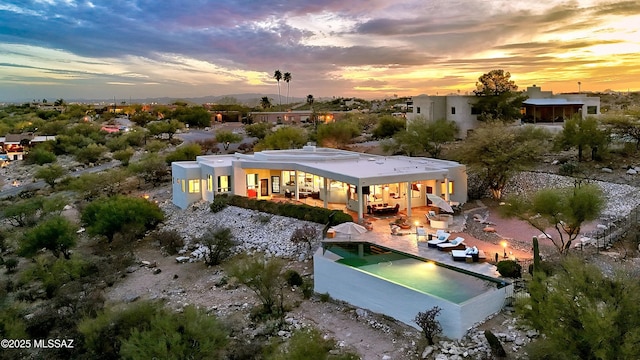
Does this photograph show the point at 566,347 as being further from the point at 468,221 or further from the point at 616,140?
the point at 616,140

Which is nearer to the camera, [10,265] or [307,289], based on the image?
[307,289]

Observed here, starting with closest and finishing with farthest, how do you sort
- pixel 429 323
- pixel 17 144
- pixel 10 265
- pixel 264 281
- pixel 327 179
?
pixel 429 323
pixel 264 281
pixel 10 265
pixel 327 179
pixel 17 144

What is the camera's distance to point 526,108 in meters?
42.2

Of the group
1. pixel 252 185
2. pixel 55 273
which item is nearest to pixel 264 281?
pixel 55 273

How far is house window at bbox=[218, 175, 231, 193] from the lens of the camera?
2842 cm

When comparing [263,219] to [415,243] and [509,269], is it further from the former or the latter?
[509,269]

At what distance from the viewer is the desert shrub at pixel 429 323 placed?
13.2m

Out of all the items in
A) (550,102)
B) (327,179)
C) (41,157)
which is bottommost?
(41,157)

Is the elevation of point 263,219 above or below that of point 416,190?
below

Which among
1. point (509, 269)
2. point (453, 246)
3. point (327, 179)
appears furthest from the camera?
point (327, 179)

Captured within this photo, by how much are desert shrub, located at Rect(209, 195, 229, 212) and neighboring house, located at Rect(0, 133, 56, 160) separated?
162 ft

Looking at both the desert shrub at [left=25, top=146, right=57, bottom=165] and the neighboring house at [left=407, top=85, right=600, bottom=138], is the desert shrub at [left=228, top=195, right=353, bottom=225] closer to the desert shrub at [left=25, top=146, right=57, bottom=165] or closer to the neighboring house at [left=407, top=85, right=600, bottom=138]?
the neighboring house at [left=407, top=85, right=600, bottom=138]

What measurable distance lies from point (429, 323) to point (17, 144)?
2832 inches

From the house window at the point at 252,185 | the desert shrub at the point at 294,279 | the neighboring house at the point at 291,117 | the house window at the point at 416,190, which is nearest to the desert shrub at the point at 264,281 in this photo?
the desert shrub at the point at 294,279
